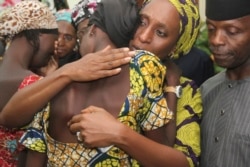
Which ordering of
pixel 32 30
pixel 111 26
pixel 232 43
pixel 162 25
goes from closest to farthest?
pixel 111 26 → pixel 232 43 → pixel 162 25 → pixel 32 30

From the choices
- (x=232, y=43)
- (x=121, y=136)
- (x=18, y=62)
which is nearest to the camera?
(x=121, y=136)

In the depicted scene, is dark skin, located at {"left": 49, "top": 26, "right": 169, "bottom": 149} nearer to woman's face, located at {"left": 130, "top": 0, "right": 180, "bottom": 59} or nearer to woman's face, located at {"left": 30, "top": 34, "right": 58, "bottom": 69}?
woman's face, located at {"left": 130, "top": 0, "right": 180, "bottom": 59}

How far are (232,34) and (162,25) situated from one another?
28 centimetres

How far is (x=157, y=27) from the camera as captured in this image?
5.82ft

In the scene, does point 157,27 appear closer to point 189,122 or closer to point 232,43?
point 232,43

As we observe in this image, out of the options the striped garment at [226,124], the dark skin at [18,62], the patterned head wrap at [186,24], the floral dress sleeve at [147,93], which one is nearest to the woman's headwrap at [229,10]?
the patterned head wrap at [186,24]

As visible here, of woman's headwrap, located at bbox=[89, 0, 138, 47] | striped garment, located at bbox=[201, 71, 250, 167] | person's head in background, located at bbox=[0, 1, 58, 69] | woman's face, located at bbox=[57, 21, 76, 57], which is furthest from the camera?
woman's face, located at bbox=[57, 21, 76, 57]

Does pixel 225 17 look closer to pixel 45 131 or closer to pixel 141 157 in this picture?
pixel 141 157

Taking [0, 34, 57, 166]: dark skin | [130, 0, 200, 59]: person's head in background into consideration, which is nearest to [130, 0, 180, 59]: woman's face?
[130, 0, 200, 59]: person's head in background

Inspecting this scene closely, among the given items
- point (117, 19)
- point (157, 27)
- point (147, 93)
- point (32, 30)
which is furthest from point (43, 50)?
point (147, 93)

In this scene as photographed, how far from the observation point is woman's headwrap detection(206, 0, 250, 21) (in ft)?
5.46

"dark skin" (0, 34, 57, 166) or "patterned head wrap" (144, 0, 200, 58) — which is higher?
"patterned head wrap" (144, 0, 200, 58)

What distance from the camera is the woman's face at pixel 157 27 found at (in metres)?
1.75

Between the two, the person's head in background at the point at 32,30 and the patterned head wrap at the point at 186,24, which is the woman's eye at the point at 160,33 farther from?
the person's head in background at the point at 32,30
